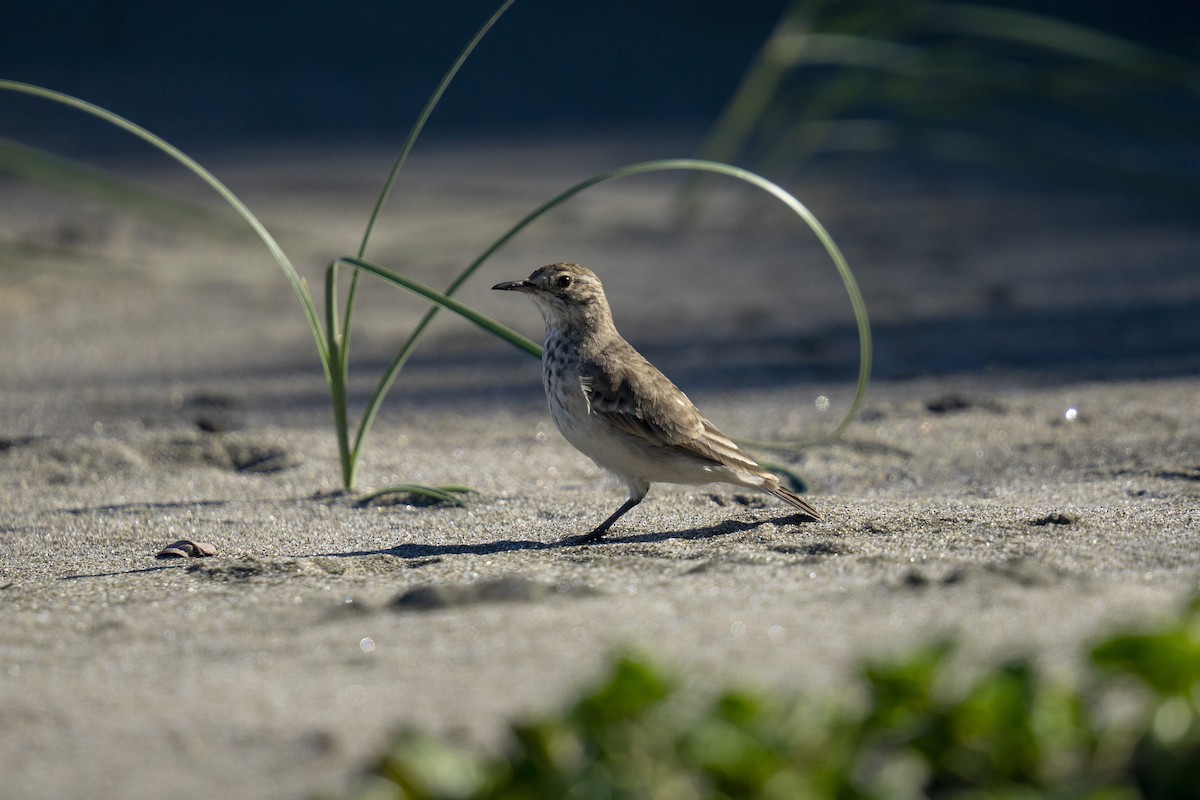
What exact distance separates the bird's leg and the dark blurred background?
8.21 m

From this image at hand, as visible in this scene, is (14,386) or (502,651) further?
(14,386)

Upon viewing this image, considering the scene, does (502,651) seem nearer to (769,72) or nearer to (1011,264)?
(769,72)

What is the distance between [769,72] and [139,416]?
271 centimetres

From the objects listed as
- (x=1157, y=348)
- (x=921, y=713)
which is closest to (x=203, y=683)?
(x=921, y=713)

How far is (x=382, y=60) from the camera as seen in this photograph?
45.3ft

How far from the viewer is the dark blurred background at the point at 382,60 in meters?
11.9

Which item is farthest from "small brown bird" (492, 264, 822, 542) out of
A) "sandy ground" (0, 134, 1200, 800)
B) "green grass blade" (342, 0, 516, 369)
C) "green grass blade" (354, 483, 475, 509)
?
"green grass blade" (342, 0, 516, 369)

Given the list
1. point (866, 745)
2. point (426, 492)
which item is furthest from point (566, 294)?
point (866, 745)

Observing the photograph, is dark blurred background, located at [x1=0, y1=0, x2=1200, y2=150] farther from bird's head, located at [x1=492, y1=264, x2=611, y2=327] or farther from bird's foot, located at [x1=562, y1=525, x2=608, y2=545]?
bird's foot, located at [x1=562, y1=525, x2=608, y2=545]

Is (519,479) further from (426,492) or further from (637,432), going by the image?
(637,432)

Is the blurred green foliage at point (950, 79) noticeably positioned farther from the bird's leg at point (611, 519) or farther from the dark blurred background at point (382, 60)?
the dark blurred background at point (382, 60)

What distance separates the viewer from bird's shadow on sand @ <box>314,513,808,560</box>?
3.13 metres

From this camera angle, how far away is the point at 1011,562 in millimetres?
2730

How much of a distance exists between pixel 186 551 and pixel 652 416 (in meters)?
1.18
